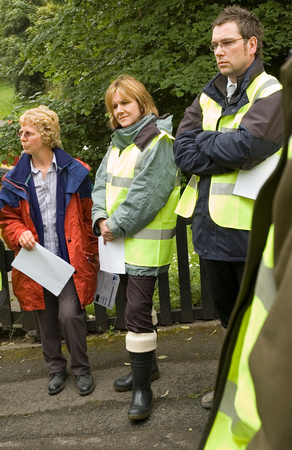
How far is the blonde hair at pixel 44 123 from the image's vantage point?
4.05m

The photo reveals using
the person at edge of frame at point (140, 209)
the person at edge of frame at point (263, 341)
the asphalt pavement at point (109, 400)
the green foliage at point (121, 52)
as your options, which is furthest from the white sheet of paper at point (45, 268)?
the green foliage at point (121, 52)

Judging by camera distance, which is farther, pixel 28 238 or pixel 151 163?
pixel 28 238

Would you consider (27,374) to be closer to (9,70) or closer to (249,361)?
(249,361)

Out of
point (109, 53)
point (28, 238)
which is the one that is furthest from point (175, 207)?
point (109, 53)

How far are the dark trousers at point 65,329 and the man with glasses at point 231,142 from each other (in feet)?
3.83

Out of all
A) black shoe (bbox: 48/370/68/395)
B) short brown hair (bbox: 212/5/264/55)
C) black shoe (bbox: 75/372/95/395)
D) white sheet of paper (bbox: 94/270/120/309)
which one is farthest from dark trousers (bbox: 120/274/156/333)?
short brown hair (bbox: 212/5/264/55)

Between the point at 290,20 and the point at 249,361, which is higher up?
the point at 290,20

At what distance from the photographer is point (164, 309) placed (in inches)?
206

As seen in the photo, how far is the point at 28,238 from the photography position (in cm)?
399

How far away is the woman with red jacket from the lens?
160 inches

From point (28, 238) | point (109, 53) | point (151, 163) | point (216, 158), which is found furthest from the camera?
point (109, 53)

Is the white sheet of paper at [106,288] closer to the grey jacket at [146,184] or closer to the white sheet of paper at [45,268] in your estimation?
the white sheet of paper at [45,268]

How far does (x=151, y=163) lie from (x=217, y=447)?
2519 mm

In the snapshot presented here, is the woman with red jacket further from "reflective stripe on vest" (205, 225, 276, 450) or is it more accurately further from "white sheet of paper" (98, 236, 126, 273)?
"reflective stripe on vest" (205, 225, 276, 450)
